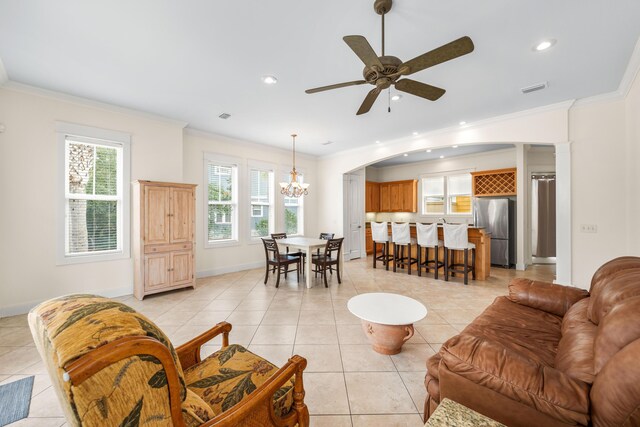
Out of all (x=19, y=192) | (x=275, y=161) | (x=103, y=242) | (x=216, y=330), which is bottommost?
(x=216, y=330)

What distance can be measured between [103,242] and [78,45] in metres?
2.72

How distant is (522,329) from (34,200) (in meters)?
5.55

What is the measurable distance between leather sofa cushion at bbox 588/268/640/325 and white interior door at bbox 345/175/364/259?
541 cm

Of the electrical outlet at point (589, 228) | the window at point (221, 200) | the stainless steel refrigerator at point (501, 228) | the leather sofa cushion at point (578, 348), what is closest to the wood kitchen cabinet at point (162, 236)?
the window at point (221, 200)

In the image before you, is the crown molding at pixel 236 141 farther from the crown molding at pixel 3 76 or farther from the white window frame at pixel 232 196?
the crown molding at pixel 3 76

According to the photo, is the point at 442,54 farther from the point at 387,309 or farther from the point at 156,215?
the point at 156,215

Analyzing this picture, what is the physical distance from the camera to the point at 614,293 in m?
1.46

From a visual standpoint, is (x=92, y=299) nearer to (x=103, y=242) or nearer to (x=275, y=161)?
(x=103, y=242)

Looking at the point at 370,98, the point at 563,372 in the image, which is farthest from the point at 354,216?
the point at 563,372

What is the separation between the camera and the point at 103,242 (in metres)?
3.98

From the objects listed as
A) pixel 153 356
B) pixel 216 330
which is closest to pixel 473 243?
pixel 216 330

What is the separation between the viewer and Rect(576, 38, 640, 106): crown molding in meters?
2.70

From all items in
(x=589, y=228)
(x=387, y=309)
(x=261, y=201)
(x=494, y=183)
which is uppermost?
(x=494, y=183)

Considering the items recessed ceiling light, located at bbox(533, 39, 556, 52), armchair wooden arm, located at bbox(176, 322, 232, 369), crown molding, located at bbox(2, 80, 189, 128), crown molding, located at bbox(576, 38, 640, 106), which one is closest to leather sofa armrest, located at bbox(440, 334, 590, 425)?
armchair wooden arm, located at bbox(176, 322, 232, 369)
